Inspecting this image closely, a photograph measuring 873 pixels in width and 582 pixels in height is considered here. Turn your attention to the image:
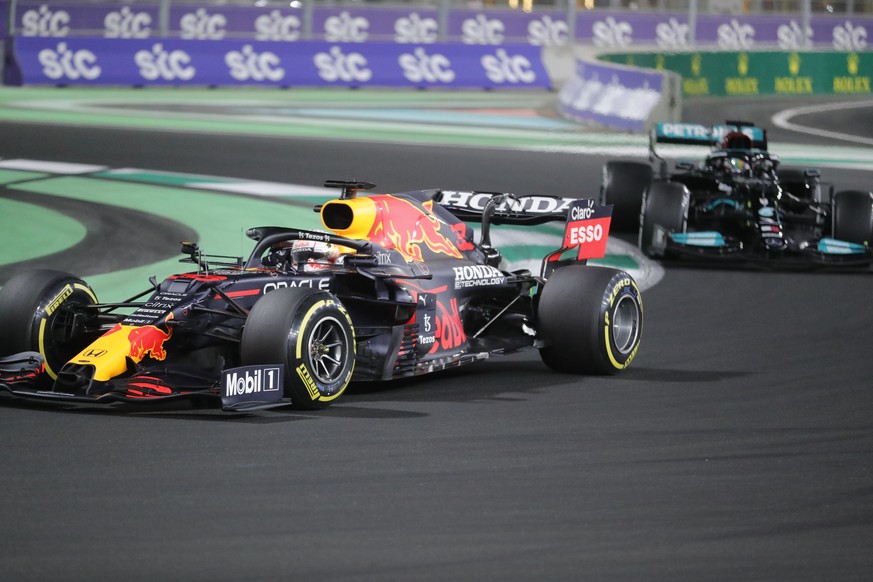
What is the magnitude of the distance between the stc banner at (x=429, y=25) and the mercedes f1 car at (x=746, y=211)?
23568mm

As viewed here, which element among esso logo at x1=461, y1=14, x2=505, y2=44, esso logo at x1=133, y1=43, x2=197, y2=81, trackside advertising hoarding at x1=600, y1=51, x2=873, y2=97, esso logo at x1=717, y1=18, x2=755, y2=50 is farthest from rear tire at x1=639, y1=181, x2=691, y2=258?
esso logo at x1=717, y1=18, x2=755, y2=50

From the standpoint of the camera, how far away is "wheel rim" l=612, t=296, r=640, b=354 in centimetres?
1070

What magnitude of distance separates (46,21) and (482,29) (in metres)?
14.1

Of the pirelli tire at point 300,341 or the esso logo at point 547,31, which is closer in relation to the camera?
the pirelli tire at point 300,341

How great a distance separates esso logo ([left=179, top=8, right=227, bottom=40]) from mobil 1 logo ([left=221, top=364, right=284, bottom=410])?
123ft

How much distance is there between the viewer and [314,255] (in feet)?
32.8

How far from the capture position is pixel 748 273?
15812 mm

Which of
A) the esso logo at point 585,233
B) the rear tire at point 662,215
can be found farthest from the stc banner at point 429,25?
the esso logo at point 585,233

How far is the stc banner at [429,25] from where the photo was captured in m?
43.1

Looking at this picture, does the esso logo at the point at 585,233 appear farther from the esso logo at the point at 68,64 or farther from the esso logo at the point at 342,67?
the esso logo at the point at 342,67

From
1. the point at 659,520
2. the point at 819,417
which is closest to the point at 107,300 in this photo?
the point at 819,417

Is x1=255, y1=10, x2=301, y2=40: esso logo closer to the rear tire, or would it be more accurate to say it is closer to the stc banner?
the stc banner

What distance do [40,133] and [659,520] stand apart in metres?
21.7

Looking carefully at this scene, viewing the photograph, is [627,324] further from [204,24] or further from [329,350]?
[204,24]
